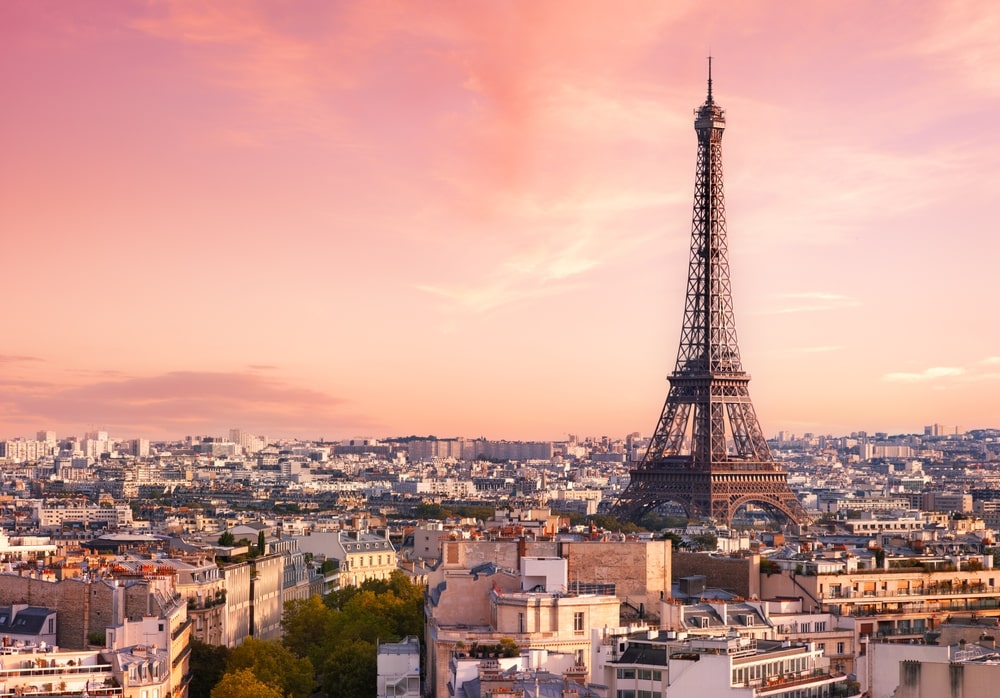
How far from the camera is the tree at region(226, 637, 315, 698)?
58666 millimetres

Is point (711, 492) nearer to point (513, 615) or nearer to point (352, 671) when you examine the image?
point (352, 671)

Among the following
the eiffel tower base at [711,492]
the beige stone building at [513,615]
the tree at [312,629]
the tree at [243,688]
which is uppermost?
the eiffel tower base at [711,492]

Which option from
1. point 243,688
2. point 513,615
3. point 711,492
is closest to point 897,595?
point 513,615

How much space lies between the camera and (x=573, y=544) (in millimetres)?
57875

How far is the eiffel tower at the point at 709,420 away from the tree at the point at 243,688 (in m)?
77.0

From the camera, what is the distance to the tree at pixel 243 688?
5325 cm

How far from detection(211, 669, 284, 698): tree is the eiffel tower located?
77.0m

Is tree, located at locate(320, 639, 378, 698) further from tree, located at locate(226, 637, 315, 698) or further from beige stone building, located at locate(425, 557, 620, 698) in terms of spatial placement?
beige stone building, located at locate(425, 557, 620, 698)

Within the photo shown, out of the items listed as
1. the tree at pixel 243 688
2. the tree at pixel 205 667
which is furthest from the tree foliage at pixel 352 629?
the tree at pixel 243 688

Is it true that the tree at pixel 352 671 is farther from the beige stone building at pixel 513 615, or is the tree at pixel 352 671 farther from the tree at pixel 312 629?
the tree at pixel 312 629

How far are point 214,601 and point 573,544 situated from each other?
668 inches

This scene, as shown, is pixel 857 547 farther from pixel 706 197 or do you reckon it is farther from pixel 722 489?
pixel 706 197

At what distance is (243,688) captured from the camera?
53.5 metres

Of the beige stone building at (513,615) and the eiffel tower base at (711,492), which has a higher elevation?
the eiffel tower base at (711,492)
